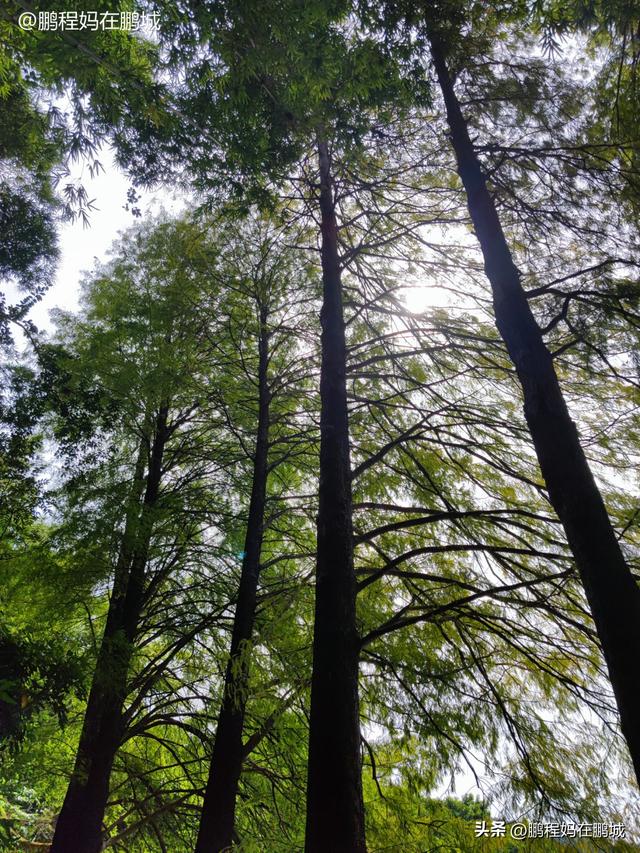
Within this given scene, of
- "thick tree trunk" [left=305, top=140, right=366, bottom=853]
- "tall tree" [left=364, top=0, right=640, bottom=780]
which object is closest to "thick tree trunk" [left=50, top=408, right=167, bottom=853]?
"thick tree trunk" [left=305, top=140, right=366, bottom=853]

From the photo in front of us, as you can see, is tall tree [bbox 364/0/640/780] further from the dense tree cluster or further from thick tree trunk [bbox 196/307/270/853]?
thick tree trunk [bbox 196/307/270/853]

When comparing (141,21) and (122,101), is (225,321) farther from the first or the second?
(141,21)

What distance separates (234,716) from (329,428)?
2605mm

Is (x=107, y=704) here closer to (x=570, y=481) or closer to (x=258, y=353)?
(x=258, y=353)

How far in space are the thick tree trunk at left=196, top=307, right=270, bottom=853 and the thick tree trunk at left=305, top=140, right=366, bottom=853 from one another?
28.6 inches

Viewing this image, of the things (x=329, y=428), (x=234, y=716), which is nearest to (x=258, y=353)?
(x=329, y=428)

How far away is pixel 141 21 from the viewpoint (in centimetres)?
311

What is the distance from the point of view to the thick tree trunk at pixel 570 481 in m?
1.98

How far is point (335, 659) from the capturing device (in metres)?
2.74

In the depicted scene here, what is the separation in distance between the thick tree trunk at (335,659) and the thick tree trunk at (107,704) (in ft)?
7.57

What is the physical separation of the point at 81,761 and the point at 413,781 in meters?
3.32

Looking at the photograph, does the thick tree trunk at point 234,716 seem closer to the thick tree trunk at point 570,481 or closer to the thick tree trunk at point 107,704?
the thick tree trunk at point 107,704

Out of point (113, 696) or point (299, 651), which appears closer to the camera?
point (299, 651)

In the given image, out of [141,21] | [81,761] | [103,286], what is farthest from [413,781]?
[103,286]
